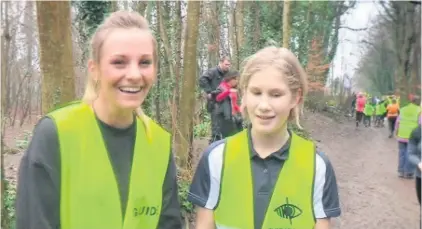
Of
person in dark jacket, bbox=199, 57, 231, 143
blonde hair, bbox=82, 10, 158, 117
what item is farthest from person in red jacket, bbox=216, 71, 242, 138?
blonde hair, bbox=82, 10, 158, 117

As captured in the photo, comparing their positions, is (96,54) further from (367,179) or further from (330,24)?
(330,24)

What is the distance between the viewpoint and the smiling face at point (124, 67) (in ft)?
7.32

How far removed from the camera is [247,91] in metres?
2.52

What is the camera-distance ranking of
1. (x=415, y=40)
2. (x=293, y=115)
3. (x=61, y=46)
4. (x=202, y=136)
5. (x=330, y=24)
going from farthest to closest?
(x=330, y=24), (x=415, y=40), (x=202, y=136), (x=61, y=46), (x=293, y=115)

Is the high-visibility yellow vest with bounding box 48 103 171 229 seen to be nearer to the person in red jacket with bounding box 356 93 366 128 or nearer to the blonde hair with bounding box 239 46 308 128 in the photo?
the blonde hair with bounding box 239 46 308 128

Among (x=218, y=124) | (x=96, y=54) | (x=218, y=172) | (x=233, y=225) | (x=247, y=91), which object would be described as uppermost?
(x=96, y=54)

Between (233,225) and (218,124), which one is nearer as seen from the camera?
(233,225)

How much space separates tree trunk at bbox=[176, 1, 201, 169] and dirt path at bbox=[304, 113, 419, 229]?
2372 mm

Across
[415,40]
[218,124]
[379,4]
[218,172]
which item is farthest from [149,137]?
[379,4]

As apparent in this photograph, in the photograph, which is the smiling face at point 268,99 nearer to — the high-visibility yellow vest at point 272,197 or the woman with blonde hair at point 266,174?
the woman with blonde hair at point 266,174

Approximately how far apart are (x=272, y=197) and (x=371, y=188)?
8.57 meters

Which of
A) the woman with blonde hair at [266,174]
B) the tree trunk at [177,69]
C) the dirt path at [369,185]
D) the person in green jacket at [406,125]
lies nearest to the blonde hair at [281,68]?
the woman with blonde hair at [266,174]

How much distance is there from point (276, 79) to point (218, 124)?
24.2 ft

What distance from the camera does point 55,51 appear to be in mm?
4191
